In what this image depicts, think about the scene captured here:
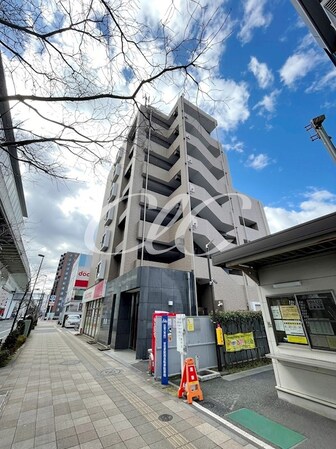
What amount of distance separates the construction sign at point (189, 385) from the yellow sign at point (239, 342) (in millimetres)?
3686

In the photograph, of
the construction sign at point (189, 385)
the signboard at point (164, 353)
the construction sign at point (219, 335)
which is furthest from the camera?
the construction sign at point (219, 335)

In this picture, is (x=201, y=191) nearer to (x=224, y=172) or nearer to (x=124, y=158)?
(x=224, y=172)

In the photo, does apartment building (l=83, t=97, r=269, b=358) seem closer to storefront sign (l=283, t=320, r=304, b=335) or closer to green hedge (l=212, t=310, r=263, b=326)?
green hedge (l=212, t=310, r=263, b=326)

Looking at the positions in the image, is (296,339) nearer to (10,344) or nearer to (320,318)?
(320,318)

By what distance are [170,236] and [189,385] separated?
41.0 feet

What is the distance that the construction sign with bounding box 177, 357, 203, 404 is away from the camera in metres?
4.76

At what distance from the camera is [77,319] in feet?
110

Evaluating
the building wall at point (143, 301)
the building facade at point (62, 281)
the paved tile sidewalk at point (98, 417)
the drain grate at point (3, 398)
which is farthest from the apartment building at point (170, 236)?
the building facade at point (62, 281)

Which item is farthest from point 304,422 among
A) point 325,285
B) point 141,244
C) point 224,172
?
point 224,172

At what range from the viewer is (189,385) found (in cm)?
482

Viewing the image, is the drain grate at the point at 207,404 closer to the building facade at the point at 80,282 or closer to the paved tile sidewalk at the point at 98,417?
the paved tile sidewalk at the point at 98,417

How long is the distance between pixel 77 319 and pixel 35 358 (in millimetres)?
27463

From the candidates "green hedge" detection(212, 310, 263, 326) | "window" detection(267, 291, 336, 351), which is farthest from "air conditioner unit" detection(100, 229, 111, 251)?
"window" detection(267, 291, 336, 351)

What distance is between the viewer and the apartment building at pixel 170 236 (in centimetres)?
1239
